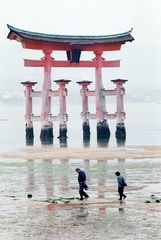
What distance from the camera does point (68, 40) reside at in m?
59.0

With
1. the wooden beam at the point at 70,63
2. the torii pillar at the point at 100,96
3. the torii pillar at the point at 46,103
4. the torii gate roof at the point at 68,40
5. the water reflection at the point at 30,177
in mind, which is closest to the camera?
the water reflection at the point at 30,177

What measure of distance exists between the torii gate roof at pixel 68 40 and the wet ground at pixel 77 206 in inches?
930

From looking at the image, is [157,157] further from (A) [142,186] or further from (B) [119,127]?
(B) [119,127]

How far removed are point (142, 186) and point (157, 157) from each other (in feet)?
47.3

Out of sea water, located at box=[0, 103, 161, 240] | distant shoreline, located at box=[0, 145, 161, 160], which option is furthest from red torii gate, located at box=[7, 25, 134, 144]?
sea water, located at box=[0, 103, 161, 240]

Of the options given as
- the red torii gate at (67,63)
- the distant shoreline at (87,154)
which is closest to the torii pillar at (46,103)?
the red torii gate at (67,63)

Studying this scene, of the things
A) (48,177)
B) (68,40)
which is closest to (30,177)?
(48,177)

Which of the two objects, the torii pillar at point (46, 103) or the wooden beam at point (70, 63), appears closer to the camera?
the wooden beam at point (70, 63)

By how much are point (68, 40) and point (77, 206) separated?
38.0 meters

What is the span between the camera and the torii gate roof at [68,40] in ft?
188

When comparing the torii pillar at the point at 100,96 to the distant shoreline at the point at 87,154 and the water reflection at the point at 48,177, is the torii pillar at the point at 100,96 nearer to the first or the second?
the distant shoreline at the point at 87,154

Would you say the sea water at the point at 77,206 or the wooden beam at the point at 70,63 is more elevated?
the wooden beam at the point at 70,63

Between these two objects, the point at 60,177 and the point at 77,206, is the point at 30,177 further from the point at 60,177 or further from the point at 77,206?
the point at 77,206

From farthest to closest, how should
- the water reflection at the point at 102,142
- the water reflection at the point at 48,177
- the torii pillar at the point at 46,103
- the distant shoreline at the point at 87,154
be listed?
1. the torii pillar at the point at 46,103
2. the water reflection at the point at 102,142
3. the distant shoreline at the point at 87,154
4. the water reflection at the point at 48,177
